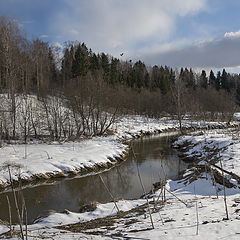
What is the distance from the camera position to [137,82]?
73.9 metres

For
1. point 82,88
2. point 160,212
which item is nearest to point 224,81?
point 82,88

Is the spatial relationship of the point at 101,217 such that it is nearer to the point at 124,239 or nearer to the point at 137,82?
Answer: the point at 124,239

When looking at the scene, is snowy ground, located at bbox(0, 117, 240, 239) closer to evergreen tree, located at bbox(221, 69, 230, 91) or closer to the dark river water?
the dark river water

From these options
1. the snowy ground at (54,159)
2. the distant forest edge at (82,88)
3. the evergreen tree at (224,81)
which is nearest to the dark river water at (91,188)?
the snowy ground at (54,159)

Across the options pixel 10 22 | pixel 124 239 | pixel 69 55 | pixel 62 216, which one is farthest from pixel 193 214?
pixel 69 55

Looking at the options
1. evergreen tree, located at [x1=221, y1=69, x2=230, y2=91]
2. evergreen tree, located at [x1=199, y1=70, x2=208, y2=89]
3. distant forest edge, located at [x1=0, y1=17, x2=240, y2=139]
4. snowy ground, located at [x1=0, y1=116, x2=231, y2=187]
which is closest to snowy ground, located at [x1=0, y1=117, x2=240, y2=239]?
snowy ground, located at [x1=0, y1=116, x2=231, y2=187]

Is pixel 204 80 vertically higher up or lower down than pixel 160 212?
higher up

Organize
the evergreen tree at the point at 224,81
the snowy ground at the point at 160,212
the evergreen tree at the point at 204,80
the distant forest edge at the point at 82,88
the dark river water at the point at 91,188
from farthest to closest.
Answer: the evergreen tree at the point at 204,80
the evergreen tree at the point at 224,81
the distant forest edge at the point at 82,88
the dark river water at the point at 91,188
the snowy ground at the point at 160,212

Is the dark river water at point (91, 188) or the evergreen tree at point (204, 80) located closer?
the dark river water at point (91, 188)

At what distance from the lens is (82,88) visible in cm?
3281

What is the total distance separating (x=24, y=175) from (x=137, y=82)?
5902 centimetres

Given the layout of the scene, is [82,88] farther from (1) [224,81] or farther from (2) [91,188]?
(1) [224,81]

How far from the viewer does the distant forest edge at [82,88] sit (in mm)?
31172

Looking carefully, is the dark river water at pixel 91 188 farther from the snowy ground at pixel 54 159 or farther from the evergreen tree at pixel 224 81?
the evergreen tree at pixel 224 81
